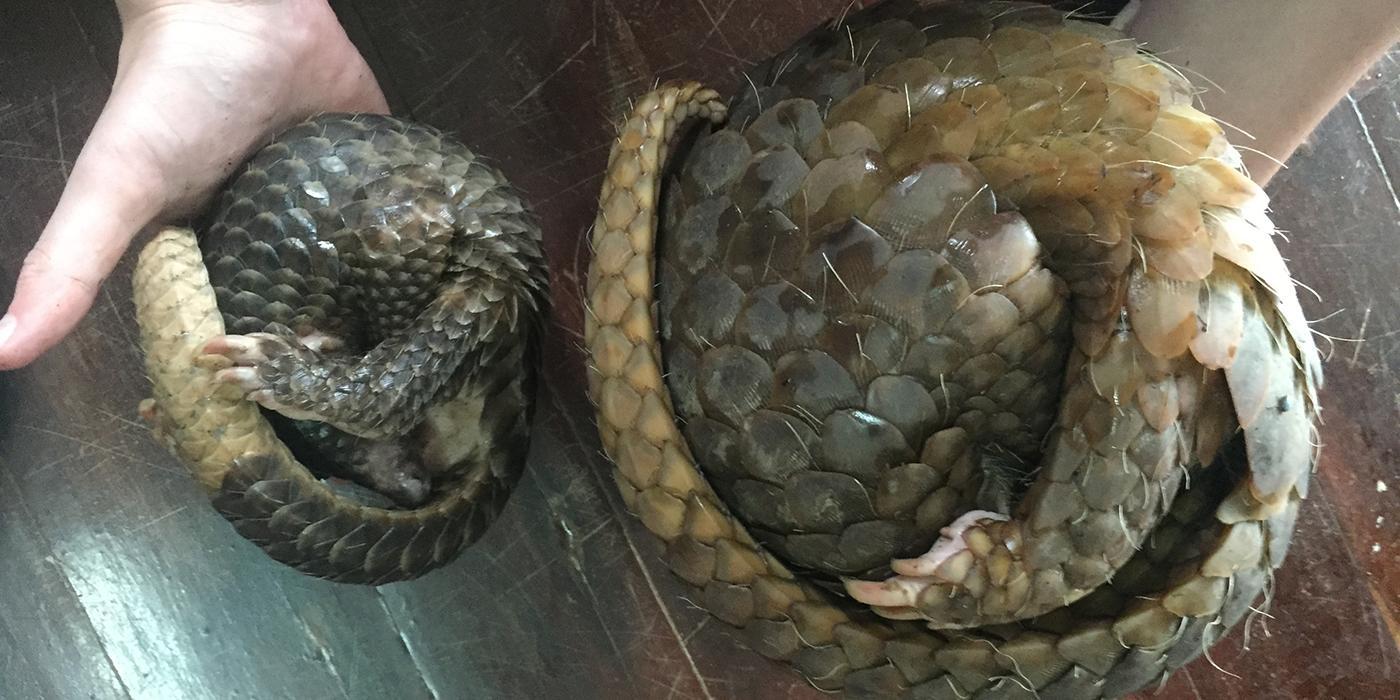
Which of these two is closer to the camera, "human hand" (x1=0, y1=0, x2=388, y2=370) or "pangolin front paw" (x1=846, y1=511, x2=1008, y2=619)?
"pangolin front paw" (x1=846, y1=511, x2=1008, y2=619)

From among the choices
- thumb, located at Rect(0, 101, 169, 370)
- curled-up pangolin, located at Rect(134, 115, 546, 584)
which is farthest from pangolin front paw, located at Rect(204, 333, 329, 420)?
thumb, located at Rect(0, 101, 169, 370)

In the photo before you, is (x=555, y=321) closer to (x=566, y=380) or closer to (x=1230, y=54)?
(x=566, y=380)

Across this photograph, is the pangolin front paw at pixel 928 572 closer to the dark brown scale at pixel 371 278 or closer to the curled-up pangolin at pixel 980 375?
the curled-up pangolin at pixel 980 375

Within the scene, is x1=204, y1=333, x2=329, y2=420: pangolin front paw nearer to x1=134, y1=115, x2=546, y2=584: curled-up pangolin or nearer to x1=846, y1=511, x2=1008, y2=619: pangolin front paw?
x1=134, y1=115, x2=546, y2=584: curled-up pangolin

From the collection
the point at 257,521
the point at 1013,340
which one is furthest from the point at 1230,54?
the point at 257,521

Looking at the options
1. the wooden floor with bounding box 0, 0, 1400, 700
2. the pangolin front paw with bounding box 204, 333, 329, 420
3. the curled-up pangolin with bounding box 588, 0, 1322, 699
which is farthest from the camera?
the wooden floor with bounding box 0, 0, 1400, 700

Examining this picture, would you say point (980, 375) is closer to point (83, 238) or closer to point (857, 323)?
point (857, 323)
